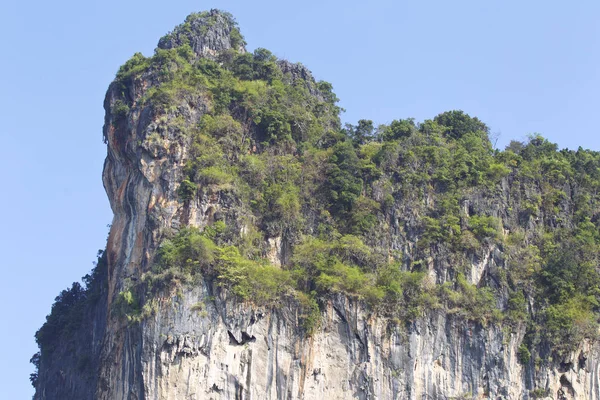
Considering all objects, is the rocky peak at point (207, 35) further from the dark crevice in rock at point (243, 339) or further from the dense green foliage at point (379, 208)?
the dark crevice in rock at point (243, 339)

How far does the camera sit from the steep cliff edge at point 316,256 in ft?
134

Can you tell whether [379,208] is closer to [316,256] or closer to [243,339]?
[316,256]

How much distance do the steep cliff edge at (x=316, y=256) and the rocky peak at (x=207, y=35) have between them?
295cm

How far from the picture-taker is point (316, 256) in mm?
43312

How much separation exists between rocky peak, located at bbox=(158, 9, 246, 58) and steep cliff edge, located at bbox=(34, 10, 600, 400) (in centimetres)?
295

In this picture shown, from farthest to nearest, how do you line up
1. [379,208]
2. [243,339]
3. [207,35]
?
[207,35]
[379,208]
[243,339]

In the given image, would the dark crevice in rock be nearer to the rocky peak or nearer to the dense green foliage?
the dense green foliage

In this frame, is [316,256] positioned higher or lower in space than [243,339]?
higher

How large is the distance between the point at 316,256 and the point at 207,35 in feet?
47.5

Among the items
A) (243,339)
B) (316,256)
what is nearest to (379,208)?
(316,256)

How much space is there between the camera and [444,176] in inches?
1841

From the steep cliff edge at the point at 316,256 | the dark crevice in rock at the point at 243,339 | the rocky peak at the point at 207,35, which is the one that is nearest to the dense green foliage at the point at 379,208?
the steep cliff edge at the point at 316,256

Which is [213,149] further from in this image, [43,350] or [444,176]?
[43,350]

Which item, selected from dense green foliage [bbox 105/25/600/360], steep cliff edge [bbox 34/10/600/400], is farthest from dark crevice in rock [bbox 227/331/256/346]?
dense green foliage [bbox 105/25/600/360]
